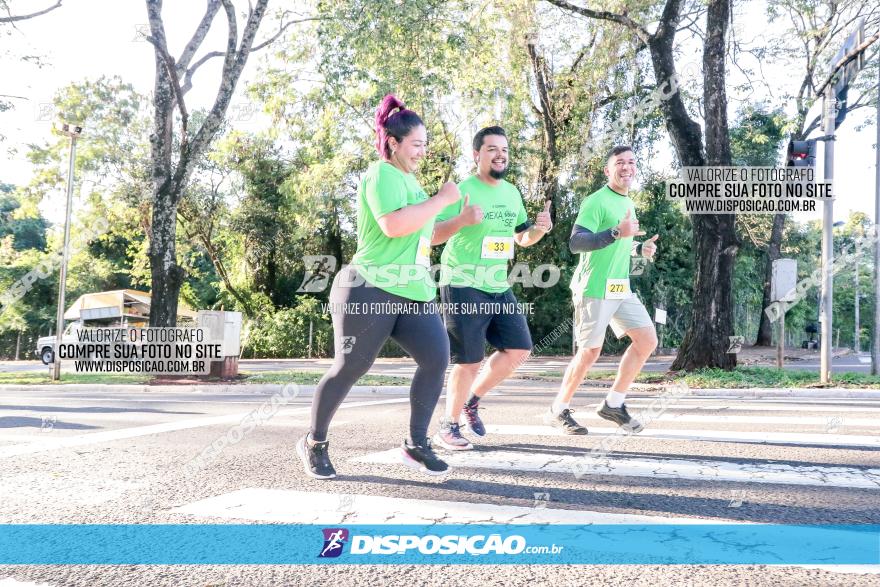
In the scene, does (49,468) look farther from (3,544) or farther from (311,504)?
(311,504)

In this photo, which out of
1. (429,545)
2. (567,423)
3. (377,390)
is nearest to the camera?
(429,545)

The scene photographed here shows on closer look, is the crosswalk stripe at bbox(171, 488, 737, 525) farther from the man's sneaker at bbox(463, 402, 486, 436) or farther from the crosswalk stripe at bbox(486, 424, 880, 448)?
the crosswalk stripe at bbox(486, 424, 880, 448)

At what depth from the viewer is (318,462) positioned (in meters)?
3.65

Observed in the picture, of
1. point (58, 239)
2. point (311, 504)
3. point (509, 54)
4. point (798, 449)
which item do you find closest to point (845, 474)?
point (798, 449)

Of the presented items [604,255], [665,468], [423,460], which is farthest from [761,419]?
[423,460]

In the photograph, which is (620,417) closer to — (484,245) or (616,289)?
(616,289)

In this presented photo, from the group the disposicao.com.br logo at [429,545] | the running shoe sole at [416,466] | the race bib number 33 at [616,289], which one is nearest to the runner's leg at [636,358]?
the race bib number 33 at [616,289]

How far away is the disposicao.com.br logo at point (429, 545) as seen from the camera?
244 centimetres

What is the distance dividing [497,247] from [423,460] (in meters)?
1.66

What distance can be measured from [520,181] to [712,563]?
70.8ft

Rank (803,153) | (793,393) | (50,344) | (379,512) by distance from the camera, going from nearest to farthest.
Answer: (379,512), (793,393), (803,153), (50,344)

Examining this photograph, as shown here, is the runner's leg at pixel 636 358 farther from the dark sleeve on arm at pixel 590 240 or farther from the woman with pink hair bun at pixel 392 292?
the woman with pink hair bun at pixel 392 292

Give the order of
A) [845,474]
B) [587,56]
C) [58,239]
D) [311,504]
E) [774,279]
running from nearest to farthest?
[311,504], [845,474], [774,279], [587,56], [58,239]

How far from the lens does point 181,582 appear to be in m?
2.18
